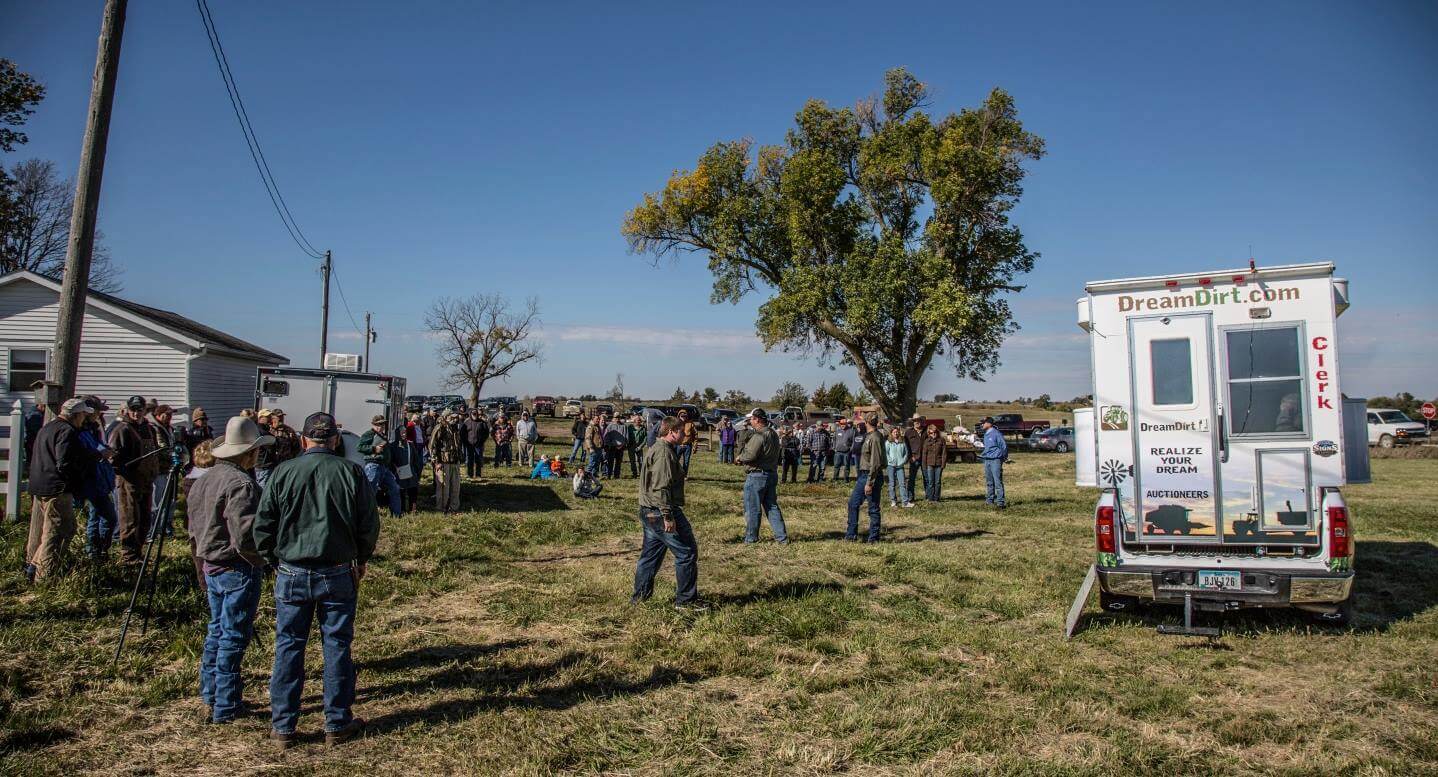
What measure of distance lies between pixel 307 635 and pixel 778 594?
4.87 m

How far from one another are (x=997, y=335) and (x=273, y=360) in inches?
1039

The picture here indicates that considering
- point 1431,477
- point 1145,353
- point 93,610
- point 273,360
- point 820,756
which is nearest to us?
point 820,756

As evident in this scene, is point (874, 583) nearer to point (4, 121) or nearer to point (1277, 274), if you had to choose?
point (1277, 274)

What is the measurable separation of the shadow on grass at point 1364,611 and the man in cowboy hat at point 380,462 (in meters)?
9.48

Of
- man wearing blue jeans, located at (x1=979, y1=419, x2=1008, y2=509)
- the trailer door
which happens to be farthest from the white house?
the trailer door

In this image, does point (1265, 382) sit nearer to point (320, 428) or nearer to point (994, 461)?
point (320, 428)

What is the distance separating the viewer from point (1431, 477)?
23.2 metres

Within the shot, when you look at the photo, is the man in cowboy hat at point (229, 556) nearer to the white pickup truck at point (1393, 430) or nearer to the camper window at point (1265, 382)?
the camper window at point (1265, 382)

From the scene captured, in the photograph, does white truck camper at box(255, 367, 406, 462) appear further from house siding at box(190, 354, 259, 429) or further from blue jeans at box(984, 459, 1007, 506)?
blue jeans at box(984, 459, 1007, 506)

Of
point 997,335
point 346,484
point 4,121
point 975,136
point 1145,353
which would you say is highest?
point 975,136

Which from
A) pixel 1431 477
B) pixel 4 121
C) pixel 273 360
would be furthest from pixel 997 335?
pixel 4 121

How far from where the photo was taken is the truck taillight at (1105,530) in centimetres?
719

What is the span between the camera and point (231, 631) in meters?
5.10

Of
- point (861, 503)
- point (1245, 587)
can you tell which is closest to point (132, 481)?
point (861, 503)
